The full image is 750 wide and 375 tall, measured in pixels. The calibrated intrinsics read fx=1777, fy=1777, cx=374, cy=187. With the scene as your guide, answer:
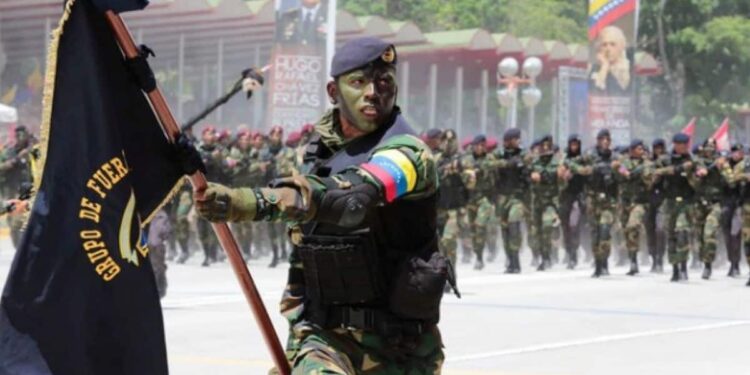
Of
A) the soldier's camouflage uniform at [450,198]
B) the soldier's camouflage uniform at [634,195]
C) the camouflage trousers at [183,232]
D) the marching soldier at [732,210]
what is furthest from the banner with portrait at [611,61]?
the soldier's camouflage uniform at [450,198]

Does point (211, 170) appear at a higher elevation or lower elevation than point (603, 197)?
higher

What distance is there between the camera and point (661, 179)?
874 inches

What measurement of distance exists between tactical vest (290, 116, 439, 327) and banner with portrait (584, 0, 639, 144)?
25.5 meters

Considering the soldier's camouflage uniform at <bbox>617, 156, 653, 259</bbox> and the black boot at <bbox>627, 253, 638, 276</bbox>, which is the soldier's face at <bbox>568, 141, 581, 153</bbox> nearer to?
the soldier's camouflage uniform at <bbox>617, 156, 653, 259</bbox>

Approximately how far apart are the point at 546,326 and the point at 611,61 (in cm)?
1672

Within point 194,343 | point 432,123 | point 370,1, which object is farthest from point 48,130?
point 370,1

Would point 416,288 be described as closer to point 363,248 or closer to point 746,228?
point 363,248

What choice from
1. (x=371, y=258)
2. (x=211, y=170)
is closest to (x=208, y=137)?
(x=211, y=170)

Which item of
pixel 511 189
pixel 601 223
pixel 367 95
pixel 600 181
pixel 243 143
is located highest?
pixel 367 95

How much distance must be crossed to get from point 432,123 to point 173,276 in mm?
23030

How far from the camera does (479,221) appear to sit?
2444 cm

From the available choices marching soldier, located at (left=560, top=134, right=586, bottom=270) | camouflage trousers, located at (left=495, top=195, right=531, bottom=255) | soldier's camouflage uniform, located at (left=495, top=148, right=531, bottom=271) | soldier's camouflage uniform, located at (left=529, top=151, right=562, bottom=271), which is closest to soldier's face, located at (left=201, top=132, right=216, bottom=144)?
soldier's camouflage uniform, located at (left=495, top=148, right=531, bottom=271)

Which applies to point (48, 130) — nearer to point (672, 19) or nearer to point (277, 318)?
point (277, 318)

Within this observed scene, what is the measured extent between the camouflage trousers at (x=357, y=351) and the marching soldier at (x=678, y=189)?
16215 mm
